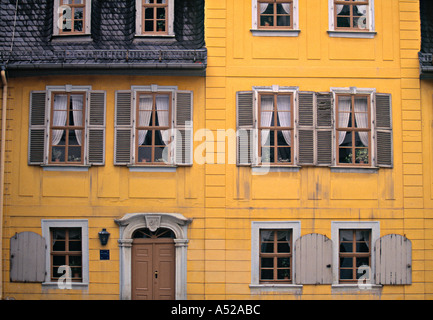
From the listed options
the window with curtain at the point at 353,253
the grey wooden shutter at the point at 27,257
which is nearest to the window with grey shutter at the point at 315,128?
the window with curtain at the point at 353,253

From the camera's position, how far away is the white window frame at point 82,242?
16.2 metres

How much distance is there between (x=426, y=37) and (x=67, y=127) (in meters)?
9.66

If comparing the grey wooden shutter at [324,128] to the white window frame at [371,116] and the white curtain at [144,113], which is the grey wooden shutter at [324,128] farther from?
the white curtain at [144,113]

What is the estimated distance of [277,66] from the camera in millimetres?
16609

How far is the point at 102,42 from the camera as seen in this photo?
1686 cm

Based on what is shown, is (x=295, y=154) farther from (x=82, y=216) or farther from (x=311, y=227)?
(x=82, y=216)

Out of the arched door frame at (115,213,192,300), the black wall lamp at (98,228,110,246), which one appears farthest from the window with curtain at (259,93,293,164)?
the black wall lamp at (98,228,110,246)

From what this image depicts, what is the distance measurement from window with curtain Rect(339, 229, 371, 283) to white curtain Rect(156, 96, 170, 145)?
199 inches

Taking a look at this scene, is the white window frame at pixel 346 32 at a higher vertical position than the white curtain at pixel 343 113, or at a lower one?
higher

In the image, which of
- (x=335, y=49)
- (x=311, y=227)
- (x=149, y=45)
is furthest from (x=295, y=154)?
(x=149, y=45)

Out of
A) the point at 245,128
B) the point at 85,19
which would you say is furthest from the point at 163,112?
the point at 85,19

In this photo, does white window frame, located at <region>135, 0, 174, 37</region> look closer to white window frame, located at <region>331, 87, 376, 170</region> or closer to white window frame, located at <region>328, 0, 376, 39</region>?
white window frame, located at <region>328, 0, 376, 39</region>

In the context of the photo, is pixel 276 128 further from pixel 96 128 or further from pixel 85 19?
pixel 85 19

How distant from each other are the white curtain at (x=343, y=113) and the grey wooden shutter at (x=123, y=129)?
5.35 m
